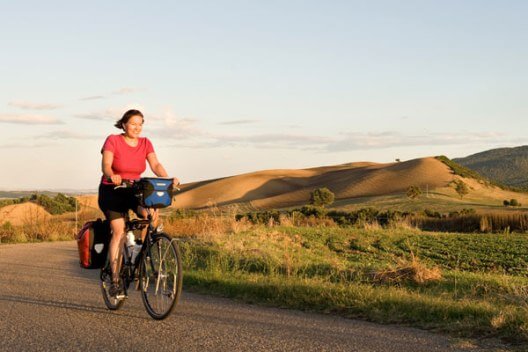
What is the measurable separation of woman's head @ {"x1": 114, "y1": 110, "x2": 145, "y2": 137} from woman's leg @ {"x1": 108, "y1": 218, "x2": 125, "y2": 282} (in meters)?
1.06

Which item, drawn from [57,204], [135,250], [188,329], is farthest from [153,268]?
[57,204]

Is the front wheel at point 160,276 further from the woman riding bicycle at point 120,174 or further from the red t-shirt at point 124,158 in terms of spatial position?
the red t-shirt at point 124,158

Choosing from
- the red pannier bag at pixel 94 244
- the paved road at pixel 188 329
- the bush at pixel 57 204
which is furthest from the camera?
the bush at pixel 57 204

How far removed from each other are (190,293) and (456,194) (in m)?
98.4

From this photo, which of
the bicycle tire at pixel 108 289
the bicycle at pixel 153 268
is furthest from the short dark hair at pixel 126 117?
the bicycle tire at pixel 108 289

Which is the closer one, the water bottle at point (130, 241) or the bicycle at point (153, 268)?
the bicycle at point (153, 268)

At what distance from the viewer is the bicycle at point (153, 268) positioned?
7535 millimetres

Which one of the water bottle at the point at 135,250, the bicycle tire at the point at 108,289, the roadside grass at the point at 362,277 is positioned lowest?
the roadside grass at the point at 362,277

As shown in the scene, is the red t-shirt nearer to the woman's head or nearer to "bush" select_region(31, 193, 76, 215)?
the woman's head

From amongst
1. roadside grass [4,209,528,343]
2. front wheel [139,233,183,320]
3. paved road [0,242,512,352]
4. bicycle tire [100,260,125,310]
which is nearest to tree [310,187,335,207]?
roadside grass [4,209,528,343]

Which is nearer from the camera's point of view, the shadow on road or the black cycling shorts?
the black cycling shorts

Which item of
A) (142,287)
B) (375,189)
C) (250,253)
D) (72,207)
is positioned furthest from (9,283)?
(375,189)

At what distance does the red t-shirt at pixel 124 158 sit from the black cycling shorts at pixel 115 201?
125 mm

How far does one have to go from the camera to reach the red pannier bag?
8.42m
